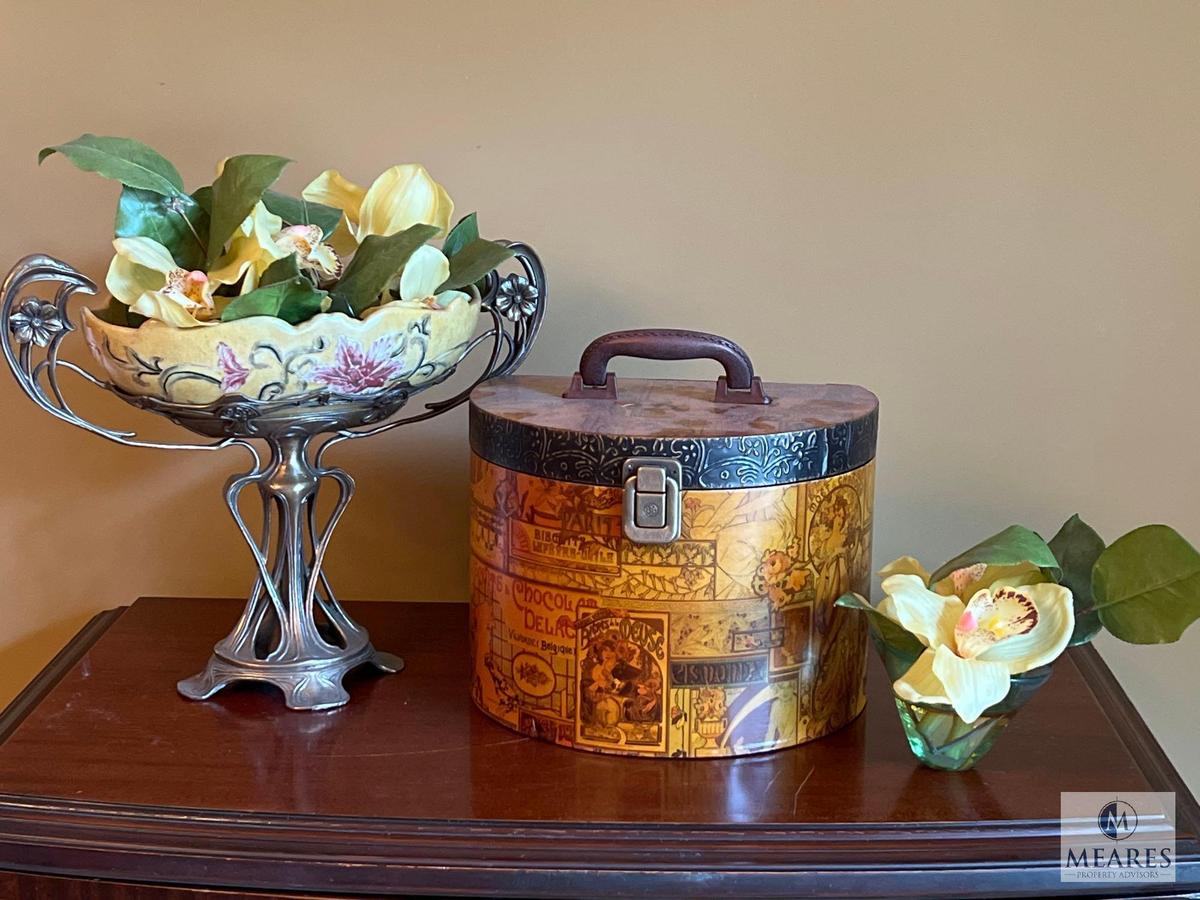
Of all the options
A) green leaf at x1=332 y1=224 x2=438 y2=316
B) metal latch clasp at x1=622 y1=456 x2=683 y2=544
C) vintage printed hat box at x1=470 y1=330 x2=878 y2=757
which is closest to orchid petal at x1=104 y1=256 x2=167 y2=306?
green leaf at x1=332 y1=224 x2=438 y2=316

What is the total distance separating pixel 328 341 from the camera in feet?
2.48

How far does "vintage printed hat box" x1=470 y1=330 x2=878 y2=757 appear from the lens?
0.75m

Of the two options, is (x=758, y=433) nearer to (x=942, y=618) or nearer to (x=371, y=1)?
(x=942, y=618)

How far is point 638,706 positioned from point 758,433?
0.62ft

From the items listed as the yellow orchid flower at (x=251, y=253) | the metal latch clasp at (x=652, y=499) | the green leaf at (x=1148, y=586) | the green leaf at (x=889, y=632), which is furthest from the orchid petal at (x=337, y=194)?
the green leaf at (x=1148, y=586)

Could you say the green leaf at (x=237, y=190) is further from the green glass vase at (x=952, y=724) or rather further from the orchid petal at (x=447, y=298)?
the green glass vase at (x=952, y=724)

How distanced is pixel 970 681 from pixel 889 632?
0.21 feet

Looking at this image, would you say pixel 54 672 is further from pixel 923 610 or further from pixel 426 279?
pixel 923 610

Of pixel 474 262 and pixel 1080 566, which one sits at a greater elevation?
pixel 474 262

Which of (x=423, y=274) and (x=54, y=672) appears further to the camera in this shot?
(x=54, y=672)

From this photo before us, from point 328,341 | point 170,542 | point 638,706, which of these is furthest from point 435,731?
point 170,542

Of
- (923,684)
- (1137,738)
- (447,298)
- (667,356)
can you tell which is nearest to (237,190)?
(447,298)

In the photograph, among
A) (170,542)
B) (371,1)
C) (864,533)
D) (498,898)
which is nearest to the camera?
(498,898)

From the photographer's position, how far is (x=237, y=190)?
2.53ft
